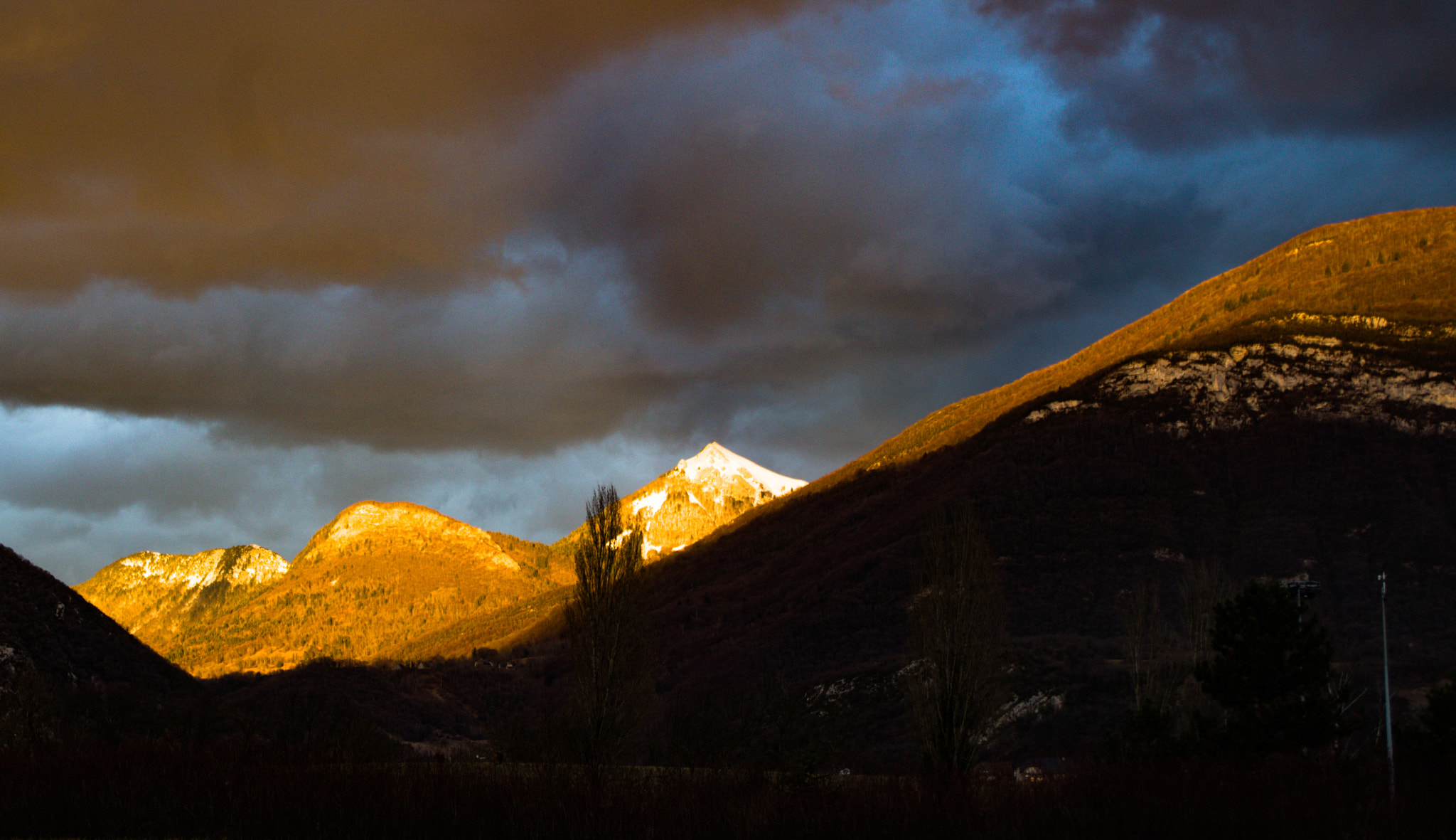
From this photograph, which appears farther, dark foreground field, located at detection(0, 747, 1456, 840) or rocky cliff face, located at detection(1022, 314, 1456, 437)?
rocky cliff face, located at detection(1022, 314, 1456, 437)

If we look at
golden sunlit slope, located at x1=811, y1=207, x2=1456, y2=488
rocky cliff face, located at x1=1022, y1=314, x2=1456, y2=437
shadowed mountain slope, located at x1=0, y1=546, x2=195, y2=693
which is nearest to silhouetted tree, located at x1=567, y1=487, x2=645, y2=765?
shadowed mountain slope, located at x1=0, y1=546, x2=195, y2=693

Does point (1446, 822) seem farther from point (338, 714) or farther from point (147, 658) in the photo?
point (147, 658)

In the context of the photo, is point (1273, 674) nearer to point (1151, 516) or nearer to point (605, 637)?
point (605, 637)

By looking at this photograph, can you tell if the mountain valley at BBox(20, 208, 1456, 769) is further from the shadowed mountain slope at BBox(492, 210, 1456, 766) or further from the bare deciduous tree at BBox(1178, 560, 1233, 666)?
the bare deciduous tree at BBox(1178, 560, 1233, 666)

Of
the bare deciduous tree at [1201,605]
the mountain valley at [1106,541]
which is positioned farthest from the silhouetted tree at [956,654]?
the bare deciduous tree at [1201,605]

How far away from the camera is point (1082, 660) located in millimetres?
77625

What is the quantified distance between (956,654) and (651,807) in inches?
1106

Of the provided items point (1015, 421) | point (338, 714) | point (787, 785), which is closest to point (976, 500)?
point (1015, 421)

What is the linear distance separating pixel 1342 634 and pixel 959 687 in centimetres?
6169

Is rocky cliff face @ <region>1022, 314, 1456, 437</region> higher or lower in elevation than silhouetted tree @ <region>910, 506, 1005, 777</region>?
higher

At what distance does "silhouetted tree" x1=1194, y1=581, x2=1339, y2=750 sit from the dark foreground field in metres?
17.2

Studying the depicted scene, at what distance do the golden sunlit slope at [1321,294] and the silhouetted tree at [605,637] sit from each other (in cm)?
13020

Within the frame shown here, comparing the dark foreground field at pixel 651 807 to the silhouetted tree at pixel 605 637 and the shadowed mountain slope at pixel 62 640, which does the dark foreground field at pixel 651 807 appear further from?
the shadowed mountain slope at pixel 62 640

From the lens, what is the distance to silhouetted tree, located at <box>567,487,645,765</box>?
142ft
